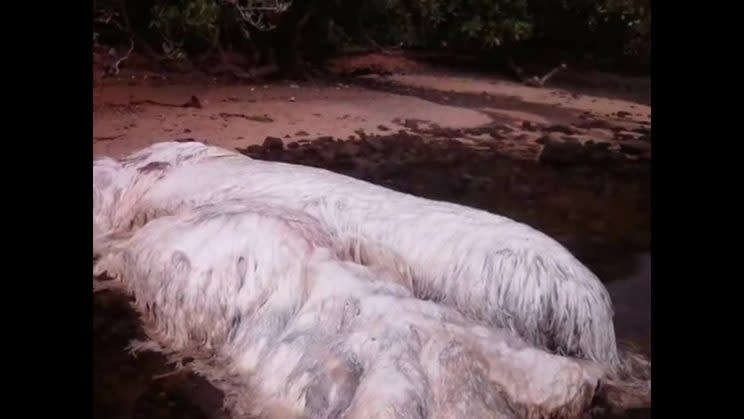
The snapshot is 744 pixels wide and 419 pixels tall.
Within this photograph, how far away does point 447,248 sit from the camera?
174cm

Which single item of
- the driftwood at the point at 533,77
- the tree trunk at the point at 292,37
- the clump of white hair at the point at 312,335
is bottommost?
the clump of white hair at the point at 312,335

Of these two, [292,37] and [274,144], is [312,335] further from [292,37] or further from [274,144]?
[292,37]

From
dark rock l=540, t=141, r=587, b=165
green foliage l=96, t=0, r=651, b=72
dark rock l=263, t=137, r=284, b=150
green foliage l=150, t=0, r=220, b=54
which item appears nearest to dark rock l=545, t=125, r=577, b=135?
dark rock l=540, t=141, r=587, b=165

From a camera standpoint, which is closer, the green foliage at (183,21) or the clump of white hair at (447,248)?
the clump of white hair at (447,248)

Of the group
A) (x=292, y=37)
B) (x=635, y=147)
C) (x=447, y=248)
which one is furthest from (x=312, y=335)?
(x=635, y=147)

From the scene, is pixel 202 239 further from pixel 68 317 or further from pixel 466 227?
pixel 466 227

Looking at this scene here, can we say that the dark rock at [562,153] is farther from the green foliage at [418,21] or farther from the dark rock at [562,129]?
the green foliage at [418,21]

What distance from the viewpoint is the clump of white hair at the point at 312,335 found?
161 centimetres

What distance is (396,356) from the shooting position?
1609 millimetres

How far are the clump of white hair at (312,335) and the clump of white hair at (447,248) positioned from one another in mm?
34

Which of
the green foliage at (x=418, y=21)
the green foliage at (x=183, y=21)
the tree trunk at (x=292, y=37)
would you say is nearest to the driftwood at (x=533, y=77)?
the green foliage at (x=418, y=21)

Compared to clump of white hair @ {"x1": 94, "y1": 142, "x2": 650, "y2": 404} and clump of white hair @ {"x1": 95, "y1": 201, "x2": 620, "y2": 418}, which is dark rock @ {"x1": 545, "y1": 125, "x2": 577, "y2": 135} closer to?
clump of white hair @ {"x1": 94, "y1": 142, "x2": 650, "y2": 404}
